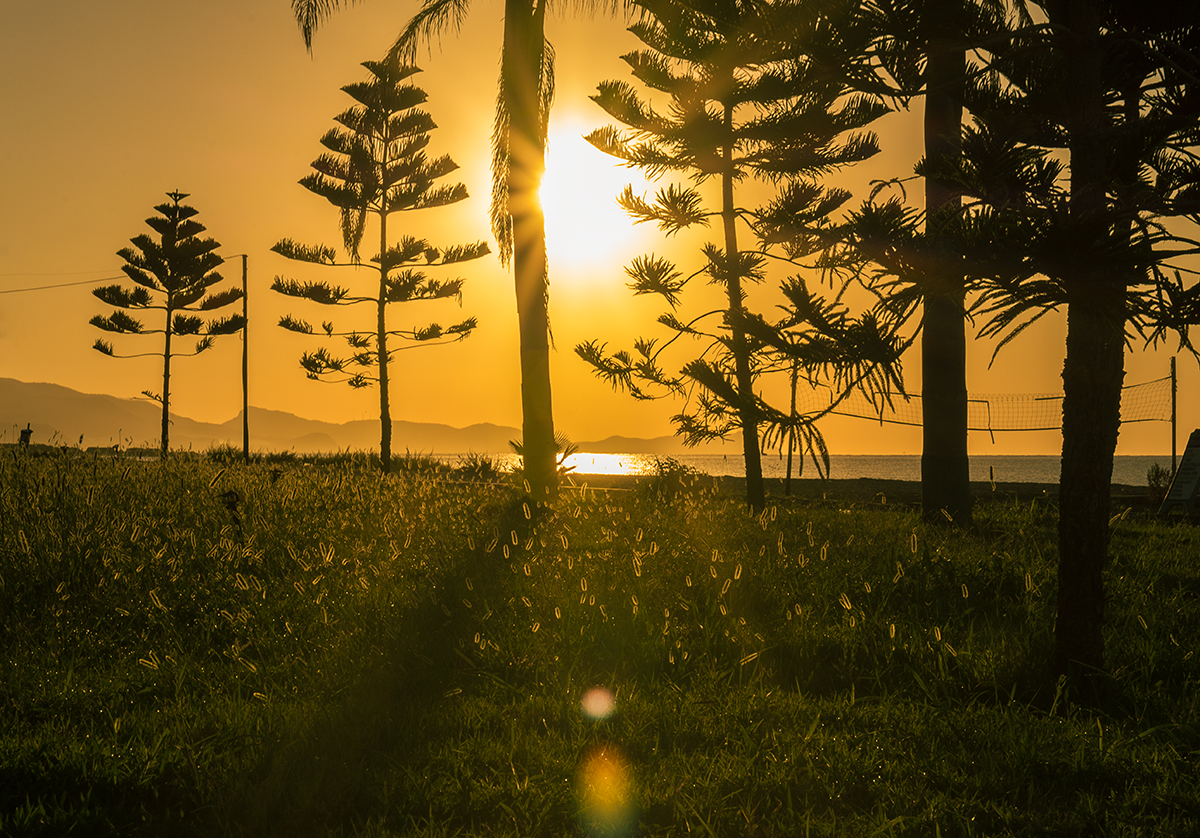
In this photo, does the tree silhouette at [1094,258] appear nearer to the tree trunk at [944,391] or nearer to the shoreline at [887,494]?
the tree trunk at [944,391]

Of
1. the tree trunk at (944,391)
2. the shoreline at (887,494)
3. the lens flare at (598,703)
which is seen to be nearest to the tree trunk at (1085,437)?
the lens flare at (598,703)

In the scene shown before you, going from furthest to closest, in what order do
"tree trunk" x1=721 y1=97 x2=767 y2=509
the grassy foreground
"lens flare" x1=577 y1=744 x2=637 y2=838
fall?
"tree trunk" x1=721 y1=97 x2=767 y2=509 < the grassy foreground < "lens flare" x1=577 y1=744 x2=637 y2=838

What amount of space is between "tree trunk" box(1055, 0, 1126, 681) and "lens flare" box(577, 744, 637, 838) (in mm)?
2211

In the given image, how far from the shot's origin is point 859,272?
3.51m

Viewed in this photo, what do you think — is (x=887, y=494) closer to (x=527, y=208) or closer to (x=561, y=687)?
(x=527, y=208)

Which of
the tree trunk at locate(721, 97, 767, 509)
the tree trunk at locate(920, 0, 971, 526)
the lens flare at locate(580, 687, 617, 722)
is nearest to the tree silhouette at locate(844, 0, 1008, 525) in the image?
the tree trunk at locate(920, 0, 971, 526)

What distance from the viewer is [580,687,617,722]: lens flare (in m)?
2.92

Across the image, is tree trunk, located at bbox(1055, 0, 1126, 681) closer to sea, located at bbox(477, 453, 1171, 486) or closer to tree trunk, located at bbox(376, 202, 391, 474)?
sea, located at bbox(477, 453, 1171, 486)

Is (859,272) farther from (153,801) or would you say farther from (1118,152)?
(153,801)

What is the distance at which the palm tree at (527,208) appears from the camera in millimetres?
8805

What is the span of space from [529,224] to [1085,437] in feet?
23.5

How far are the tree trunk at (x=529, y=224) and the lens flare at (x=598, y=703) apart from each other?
5.68 m

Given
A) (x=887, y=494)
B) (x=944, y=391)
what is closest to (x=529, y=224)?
(x=944, y=391)

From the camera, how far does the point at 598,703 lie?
3025mm
